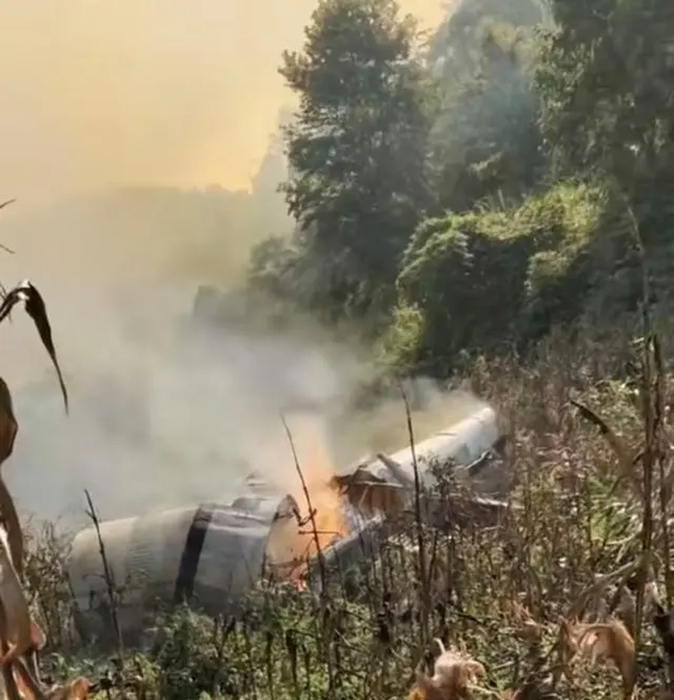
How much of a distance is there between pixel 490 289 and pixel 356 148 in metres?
3.16

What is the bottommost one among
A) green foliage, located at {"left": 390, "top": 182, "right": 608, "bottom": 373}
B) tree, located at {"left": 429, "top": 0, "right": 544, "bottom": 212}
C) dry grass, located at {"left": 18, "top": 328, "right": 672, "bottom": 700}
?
dry grass, located at {"left": 18, "top": 328, "right": 672, "bottom": 700}

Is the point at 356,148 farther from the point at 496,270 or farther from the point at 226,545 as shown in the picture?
the point at 226,545

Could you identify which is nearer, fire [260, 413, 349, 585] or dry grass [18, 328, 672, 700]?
dry grass [18, 328, 672, 700]

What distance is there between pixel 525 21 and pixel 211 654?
1065cm

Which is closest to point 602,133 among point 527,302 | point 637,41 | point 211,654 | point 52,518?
point 637,41

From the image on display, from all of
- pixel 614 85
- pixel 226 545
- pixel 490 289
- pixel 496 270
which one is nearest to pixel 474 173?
pixel 496 270

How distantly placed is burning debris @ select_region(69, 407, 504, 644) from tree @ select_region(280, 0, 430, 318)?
5.79m

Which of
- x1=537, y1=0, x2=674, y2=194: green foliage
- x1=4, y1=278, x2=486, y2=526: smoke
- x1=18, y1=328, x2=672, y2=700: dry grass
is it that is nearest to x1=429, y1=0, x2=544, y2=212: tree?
x1=4, y1=278, x2=486, y2=526: smoke

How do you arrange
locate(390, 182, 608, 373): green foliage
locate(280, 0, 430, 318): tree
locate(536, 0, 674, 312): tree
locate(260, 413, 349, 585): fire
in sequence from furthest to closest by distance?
1. locate(280, 0, 430, 318): tree
2. locate(390, 182, 608, 373): green foliage
3. locate(536, 0, 674, 312): tree
4. locate(260, 413, 349, 585): fire

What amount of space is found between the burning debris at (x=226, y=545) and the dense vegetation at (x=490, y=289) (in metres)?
0.20

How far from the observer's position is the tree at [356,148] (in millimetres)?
10094

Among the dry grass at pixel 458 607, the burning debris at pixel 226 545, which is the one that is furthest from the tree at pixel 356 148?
the dry grass at pixel 458 607

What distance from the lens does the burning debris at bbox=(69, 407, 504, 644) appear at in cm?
341

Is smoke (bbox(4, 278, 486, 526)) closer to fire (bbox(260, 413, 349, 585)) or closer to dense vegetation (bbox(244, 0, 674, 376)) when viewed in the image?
fire (bbox(260, 413, 349, 585))
